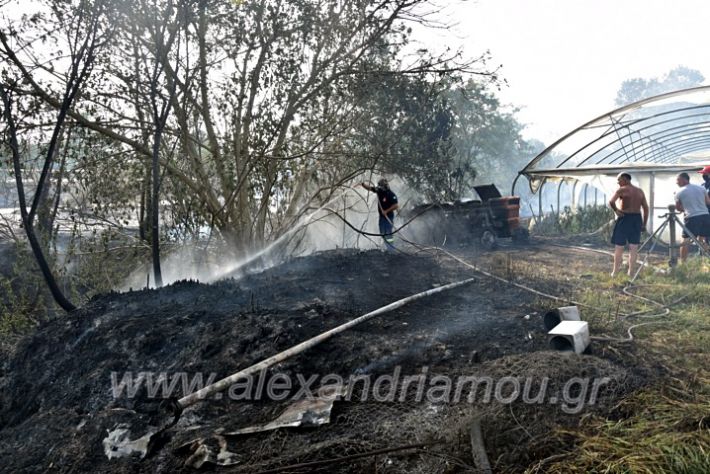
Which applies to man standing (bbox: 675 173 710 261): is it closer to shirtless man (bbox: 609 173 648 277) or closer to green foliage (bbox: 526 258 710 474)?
shirtless man (bbox: 609 173 648 277)

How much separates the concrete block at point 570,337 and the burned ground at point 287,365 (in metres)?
0.15

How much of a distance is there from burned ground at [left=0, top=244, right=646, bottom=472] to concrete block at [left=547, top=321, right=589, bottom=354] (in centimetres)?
15

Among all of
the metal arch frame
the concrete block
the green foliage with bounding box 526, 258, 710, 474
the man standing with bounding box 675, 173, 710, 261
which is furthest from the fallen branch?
the metal arch frame

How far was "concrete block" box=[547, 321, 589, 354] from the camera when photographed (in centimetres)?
428

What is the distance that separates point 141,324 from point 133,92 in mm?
4037

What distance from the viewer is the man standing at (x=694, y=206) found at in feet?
28.3

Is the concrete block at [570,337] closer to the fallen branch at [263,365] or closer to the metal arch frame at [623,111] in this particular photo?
the fallen branch at [263,365]

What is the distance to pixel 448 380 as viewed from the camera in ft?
12.8

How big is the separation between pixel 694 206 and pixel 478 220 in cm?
544

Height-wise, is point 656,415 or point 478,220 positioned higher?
point 478,220

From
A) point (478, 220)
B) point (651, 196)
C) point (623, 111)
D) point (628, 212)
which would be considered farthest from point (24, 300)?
point (623, 111)

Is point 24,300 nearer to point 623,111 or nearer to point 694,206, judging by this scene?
point 694,206

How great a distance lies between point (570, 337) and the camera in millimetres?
4277

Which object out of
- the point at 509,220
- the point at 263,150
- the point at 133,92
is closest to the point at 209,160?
the point at 263,150
